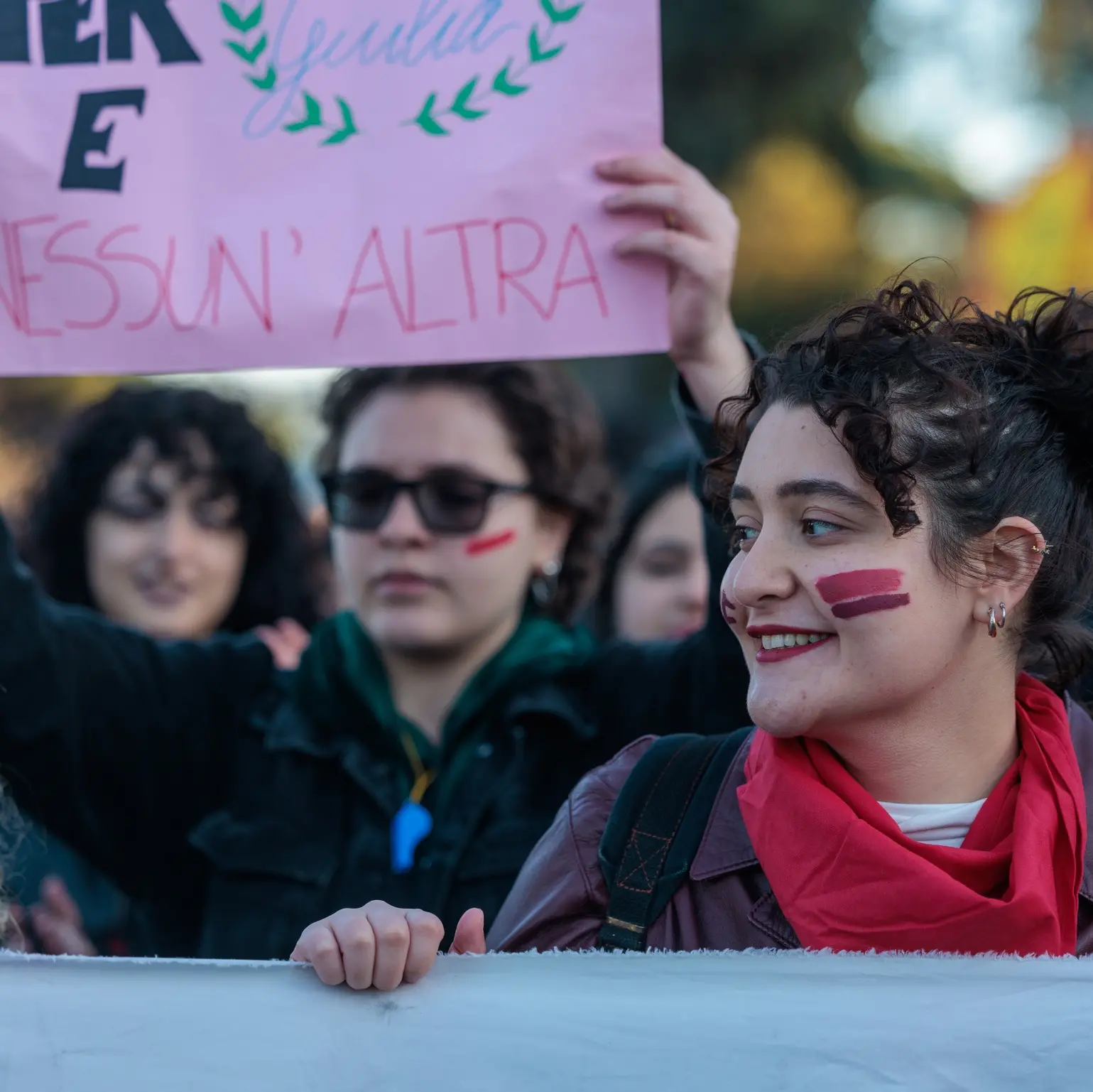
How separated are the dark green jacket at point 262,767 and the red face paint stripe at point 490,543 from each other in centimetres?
24

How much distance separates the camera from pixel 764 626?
74.1 inches

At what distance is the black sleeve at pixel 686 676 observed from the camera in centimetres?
255

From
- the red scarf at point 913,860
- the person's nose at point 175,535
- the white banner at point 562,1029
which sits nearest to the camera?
the white banner at point 562,1029

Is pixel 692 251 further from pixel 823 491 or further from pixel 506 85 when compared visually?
pixel 823 491

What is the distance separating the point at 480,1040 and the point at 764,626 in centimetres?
57

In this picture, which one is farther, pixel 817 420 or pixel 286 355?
pixel 286 355

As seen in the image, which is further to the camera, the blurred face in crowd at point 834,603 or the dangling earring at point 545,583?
the dangling earring at point 545,583

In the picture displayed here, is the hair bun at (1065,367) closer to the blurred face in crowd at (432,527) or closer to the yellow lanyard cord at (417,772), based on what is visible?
the blurred face in crowd at (432,527)

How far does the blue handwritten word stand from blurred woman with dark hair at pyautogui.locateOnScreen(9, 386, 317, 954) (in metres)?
1.53

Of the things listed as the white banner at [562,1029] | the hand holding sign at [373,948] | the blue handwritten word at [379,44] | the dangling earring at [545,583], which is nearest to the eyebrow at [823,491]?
the white banner at [562,1029]

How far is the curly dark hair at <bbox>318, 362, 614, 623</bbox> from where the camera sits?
309cm

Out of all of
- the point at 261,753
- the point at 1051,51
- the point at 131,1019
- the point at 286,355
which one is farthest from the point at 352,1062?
the point at 1051,51

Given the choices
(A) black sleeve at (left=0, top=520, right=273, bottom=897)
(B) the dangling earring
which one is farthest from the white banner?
(B) the dangling earring

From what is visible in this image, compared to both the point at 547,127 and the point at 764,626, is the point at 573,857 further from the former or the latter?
the point at 547,127
